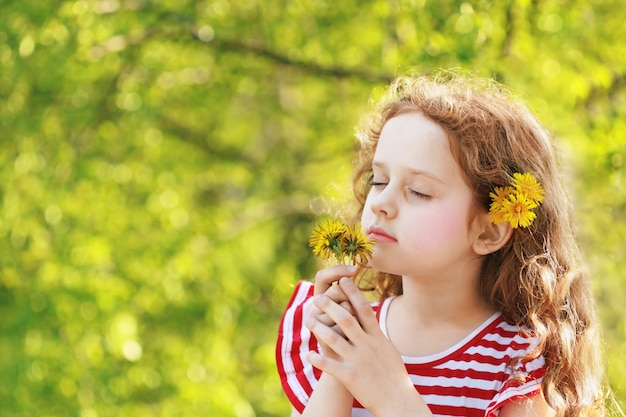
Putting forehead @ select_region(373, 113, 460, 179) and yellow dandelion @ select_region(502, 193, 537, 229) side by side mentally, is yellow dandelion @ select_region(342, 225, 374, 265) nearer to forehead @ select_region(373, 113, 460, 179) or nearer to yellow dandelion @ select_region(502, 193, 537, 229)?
forehead @ select_region(373, 113, 460, 179)

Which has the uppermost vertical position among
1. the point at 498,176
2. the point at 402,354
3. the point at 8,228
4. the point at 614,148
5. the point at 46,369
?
the point at 614,148

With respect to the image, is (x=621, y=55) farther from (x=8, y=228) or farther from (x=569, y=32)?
(x=8, y=228)

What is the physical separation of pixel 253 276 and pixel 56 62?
2.34 metres

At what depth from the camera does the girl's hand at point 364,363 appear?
1542 mm

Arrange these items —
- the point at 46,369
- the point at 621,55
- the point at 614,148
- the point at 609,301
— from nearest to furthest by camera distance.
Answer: the point at 614,148, the point at 621,55, the point at 46,369, the point at 609,301

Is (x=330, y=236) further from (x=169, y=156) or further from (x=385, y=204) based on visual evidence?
(x=169, y=156)

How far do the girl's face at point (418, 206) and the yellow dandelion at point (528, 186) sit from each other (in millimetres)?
86

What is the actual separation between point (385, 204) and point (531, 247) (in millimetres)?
351

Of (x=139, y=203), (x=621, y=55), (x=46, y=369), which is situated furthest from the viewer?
(x=139, y=203)

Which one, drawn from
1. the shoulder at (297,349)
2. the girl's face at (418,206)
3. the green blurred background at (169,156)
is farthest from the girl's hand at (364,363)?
the green blurred background at (169,156)

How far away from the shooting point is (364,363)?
1.55 metres

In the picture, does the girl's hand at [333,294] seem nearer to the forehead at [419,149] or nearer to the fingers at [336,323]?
the fingers at [336,323]

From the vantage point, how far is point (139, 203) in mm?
4930

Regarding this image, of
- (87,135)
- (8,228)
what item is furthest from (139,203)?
(8,228)
